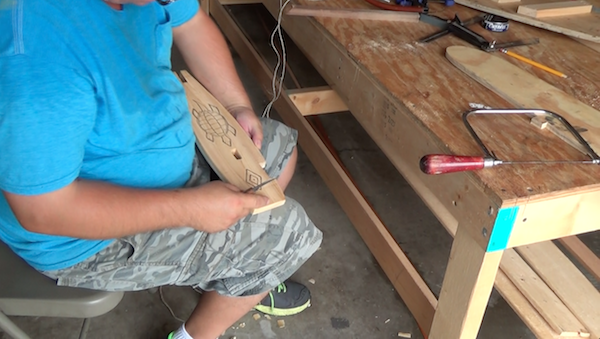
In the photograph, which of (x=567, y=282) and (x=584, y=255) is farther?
(x=584, y=255)

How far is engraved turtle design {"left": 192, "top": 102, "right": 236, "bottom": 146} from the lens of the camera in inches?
50.6

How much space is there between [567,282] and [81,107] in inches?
47.5

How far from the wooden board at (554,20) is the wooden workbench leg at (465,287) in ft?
2.30

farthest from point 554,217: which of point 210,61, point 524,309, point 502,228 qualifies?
point 210,61

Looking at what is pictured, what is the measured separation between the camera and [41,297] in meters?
0.97

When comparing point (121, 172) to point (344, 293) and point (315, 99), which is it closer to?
point (344, 293)

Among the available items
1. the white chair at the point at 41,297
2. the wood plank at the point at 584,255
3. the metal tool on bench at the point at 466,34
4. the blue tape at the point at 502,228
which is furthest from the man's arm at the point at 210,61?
the wood plank at the point at 584,255

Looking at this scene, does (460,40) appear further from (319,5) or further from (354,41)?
(319,5)

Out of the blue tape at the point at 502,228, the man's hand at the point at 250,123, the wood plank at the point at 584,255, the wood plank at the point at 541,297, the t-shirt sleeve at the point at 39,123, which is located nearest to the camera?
the t-shirt sleeve at the point at 39,123

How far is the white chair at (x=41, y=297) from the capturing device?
967 millimetres

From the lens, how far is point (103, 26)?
0.93 meters

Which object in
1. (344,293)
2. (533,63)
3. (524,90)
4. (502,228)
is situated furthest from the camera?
(344,293)

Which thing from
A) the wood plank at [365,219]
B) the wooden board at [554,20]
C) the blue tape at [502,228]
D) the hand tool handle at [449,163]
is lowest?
the wood plank at [365,219]

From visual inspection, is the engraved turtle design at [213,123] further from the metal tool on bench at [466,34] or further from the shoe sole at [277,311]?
the shoe sole at [277,311]
